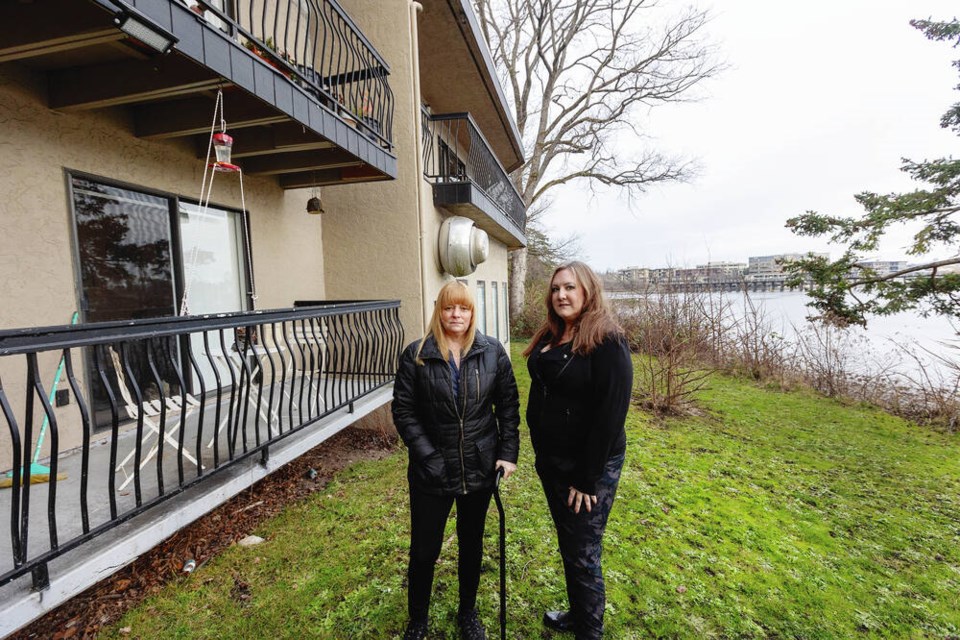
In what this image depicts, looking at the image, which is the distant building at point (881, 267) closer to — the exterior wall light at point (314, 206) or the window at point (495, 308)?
the window at point (495, 308)

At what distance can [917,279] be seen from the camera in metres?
9.46

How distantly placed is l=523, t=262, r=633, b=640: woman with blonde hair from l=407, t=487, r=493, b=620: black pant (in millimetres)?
444

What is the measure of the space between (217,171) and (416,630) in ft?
15.6

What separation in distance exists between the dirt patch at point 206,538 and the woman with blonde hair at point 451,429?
1805mm

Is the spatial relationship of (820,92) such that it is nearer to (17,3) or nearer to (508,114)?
(508,114)

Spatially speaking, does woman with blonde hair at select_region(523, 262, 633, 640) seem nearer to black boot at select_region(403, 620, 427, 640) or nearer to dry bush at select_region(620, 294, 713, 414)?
black boot at select_region(403, 620, 427, 640)

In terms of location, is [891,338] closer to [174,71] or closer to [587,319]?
[587,319]

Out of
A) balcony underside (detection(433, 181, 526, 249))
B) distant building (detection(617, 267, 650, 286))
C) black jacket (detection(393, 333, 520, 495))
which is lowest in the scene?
black jacket (detection(393, 333, 520, 495))

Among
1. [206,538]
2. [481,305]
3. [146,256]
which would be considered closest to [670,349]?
[481,305]

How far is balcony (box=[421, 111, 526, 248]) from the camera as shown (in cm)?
610

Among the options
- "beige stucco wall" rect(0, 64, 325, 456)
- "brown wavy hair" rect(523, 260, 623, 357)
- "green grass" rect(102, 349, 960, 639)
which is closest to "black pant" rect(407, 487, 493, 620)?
"green grass" rect(102, 349, 960, 639)

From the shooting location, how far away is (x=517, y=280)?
18906mm

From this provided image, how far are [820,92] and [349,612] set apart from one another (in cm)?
1567

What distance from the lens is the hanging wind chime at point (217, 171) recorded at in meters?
3.00
